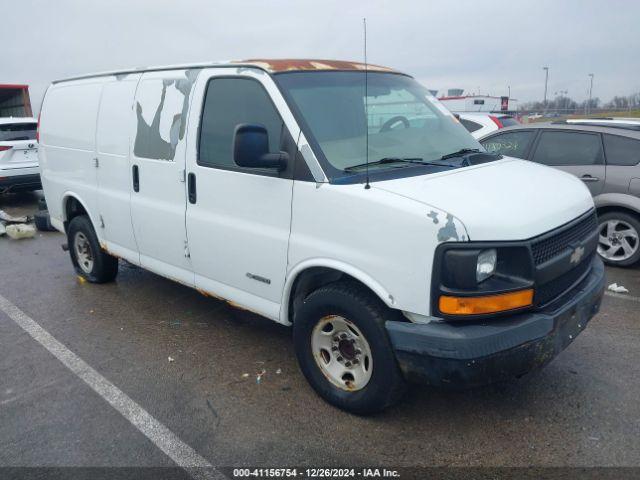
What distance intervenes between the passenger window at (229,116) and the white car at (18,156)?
27.0 ft

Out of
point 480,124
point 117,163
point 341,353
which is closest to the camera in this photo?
point 341,353

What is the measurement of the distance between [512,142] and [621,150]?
130 cm

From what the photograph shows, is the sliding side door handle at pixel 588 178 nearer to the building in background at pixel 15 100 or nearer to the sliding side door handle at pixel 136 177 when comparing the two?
the sliding side door handle at pixel 136 177

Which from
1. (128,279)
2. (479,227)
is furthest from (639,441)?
(128,279)

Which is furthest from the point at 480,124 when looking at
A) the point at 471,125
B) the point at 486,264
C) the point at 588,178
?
the point at 486,264

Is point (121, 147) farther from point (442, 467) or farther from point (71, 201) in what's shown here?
point (442, 467)

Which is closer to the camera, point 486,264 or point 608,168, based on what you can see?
point 486,264

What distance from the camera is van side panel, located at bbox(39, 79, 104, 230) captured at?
522 centimetres

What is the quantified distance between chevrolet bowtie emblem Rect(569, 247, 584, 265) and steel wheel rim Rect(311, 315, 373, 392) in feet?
4.26

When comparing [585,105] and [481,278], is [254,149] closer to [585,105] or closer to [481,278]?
[481,278]

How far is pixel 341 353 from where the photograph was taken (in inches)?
133

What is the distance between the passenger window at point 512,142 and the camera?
693 cm

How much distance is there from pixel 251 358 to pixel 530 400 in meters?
2.00

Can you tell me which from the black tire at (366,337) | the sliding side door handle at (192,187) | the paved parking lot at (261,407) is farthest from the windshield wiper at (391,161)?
the paved parking lot at (261,407)
